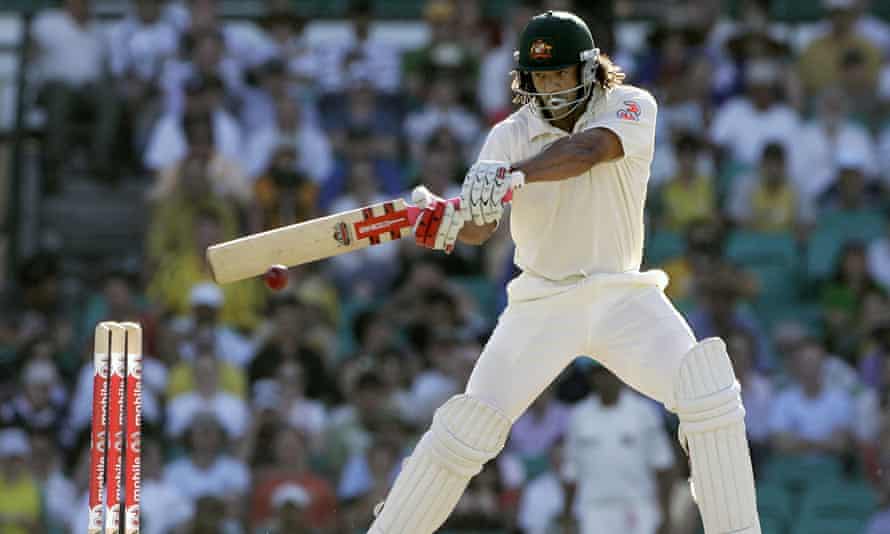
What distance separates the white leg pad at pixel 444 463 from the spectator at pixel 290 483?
3553mm

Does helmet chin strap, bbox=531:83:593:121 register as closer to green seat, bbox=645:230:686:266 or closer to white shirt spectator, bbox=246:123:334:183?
green seat, bbox=645:230:686:266

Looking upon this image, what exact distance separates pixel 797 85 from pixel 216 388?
446 centimetres

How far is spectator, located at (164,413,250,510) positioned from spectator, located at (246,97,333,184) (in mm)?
2086

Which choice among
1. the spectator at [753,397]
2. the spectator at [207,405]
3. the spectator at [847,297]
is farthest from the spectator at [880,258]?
the spectator at [207,405]

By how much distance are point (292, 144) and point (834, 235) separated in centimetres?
340

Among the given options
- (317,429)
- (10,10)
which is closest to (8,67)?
(10,10)

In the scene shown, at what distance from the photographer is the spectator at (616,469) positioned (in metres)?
9.01

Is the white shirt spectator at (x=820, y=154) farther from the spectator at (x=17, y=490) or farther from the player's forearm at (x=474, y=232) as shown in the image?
the player's forearm at (x=474, y=232)

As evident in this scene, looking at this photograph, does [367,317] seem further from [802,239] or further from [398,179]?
[802,239]

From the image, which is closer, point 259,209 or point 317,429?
point 317,429

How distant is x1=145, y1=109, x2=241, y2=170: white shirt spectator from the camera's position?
35.9 ft

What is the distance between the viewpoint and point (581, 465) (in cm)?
909

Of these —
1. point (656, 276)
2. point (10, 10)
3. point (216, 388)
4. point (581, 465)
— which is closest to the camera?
point (656, 276)

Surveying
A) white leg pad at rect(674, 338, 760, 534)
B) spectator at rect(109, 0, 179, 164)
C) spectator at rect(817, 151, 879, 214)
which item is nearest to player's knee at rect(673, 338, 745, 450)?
white leg pad at rect(674, 338, 760, 534)
